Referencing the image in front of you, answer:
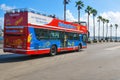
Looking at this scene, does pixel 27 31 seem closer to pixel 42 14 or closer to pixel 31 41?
pixel 31 41

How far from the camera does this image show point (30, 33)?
15859 millimetres

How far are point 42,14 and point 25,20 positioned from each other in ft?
7.49

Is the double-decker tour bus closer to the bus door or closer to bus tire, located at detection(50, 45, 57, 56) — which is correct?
bus tire, located at detection(50, 45, 57, 56)

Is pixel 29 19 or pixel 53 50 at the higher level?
pixel 29 19

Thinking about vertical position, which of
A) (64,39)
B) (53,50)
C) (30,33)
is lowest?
(53,50)

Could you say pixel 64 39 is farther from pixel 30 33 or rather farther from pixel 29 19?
pixel 29 19

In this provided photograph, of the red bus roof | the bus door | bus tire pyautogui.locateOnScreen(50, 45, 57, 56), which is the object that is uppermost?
the red bus roof

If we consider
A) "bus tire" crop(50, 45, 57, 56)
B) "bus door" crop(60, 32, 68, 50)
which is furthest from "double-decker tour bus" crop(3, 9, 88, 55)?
"bus door" crop(60, 32, 68, 50)

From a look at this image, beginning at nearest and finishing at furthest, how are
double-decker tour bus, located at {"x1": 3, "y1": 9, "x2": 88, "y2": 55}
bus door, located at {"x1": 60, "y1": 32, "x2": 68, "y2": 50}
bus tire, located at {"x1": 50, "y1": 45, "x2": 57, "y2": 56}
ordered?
double-decker tour bus, located at {"x1": 3, "y1": 9, "x2": 88, "y2": 55} → bus tire, located at {"x1": 50, "y1": 45, "x2": 57, "y2": 56} → bus door, located at {"x1": 60, "y1": 32, "x2": 68, "y2": 50}

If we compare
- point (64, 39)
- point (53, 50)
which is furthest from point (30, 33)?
point (64, 39)

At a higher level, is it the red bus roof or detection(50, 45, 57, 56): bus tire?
the red bus roof

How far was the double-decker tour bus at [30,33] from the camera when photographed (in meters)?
15.7

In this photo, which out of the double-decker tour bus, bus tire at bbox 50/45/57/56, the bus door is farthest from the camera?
the bus door

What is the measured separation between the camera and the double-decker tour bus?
15742 mm
